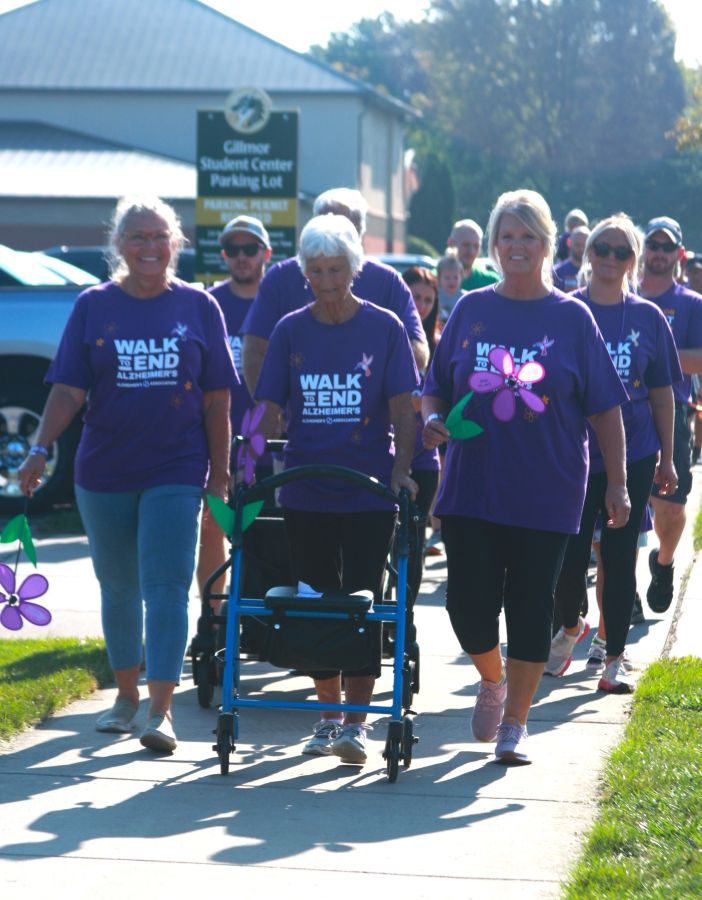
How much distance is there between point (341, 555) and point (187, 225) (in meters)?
38.4

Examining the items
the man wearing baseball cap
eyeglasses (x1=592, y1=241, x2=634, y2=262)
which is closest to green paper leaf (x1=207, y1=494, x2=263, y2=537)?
eyeglasses (x1=592, y1=241, x2=634, y2=262)

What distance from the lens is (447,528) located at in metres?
5.82

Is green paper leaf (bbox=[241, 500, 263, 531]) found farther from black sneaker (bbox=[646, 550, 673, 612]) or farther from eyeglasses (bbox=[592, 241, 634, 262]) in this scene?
black sneaker (bbox=[646, 550, 673, 612])

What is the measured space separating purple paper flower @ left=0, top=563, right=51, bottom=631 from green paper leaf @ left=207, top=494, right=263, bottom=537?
70 centimetres

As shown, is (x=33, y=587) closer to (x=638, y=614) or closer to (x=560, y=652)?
(x=560, y=652)

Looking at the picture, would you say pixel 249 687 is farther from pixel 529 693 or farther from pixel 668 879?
pixel 668 879

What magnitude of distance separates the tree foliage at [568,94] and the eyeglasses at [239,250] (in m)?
58.2

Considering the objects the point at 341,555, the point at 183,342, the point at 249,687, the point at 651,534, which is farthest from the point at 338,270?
the point at 651,534

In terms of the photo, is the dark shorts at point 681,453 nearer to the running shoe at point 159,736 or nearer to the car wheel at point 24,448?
the running shoe at point 159,736

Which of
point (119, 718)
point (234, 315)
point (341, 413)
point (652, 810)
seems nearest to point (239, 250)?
point (234, 315)

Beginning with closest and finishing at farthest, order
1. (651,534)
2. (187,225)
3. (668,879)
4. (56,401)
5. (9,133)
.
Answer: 1. (668,879)
2. (56,401)
3. (651,534)
4. (187,225)
5. (9,133)

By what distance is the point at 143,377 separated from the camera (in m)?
5.90

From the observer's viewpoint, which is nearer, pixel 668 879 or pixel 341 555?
pixel 668 879

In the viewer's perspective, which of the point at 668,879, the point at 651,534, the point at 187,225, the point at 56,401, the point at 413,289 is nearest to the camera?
the point at 668,879
